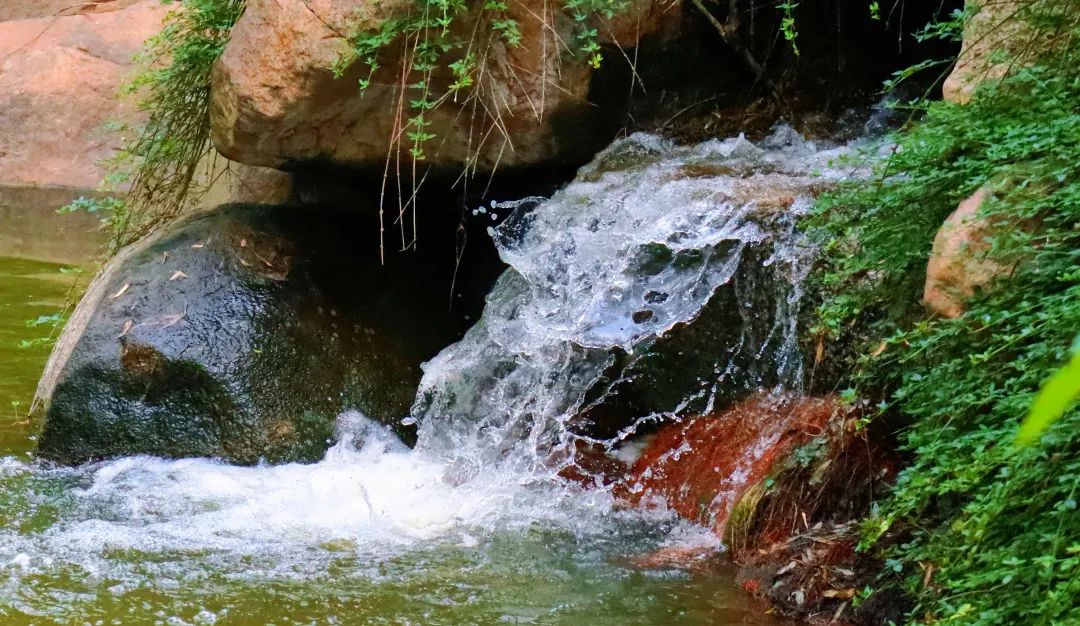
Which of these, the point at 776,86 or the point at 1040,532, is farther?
the point at 776,86

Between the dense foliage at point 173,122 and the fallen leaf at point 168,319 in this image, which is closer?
the fallen leaf at point 168,319

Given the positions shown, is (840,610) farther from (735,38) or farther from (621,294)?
(735,38)

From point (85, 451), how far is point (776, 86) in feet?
11.6

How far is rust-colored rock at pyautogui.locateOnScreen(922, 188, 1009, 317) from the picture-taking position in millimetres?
2906

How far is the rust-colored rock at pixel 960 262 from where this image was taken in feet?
9.53

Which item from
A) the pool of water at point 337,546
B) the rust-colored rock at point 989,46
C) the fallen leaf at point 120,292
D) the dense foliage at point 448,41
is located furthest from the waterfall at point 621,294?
the fallen leaf at point 120,292

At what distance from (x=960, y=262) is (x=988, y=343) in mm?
253

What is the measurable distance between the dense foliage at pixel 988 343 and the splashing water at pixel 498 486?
0.78 m

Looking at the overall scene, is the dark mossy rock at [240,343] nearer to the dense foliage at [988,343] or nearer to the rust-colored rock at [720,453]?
the rust-colored rock at [720,453]

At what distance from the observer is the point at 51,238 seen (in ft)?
31.5

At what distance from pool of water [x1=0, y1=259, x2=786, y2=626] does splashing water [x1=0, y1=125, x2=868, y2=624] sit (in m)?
0.01

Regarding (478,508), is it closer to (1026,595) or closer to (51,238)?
(1026,595)

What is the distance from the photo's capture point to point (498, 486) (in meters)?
4.62

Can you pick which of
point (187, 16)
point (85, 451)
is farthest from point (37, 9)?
point (85, 451)
